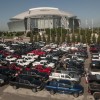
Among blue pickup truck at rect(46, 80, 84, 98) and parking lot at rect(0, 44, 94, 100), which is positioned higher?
blue pickup truck at rect(46, 80, 84, 98)

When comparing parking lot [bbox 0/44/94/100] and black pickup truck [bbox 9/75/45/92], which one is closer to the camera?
parking lot [bbox 0/44/94/100]

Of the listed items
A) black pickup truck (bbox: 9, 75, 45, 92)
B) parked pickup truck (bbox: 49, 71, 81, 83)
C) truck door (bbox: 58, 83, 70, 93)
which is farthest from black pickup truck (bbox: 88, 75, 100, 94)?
black pickup truck (bbox: 9, 75, 45, 92)

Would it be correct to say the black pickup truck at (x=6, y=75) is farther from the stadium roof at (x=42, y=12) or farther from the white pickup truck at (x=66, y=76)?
the stadium roof at (x=42, y=12)

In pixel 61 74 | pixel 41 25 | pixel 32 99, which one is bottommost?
pixel 32 99

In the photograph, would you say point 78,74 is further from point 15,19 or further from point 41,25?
point 15,19

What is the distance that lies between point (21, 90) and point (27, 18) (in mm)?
141110

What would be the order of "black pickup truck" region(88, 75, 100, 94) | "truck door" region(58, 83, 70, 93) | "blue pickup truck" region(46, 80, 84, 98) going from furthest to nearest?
"truck door" region(58, 83, 70, 93), "blue pickup truck" region(46, 80, 84, 98), "black pickup truck" region(88, 75, 100, 94)

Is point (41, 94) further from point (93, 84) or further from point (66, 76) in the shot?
point (93, 84)

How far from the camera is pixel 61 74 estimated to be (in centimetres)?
2636

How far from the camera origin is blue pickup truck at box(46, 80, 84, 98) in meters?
21.9

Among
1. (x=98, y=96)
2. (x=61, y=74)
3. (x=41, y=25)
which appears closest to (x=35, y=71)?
(x=61, y=74)

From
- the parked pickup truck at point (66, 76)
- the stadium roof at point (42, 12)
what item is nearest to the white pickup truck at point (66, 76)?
the parked pickup truck at point (66, 76)

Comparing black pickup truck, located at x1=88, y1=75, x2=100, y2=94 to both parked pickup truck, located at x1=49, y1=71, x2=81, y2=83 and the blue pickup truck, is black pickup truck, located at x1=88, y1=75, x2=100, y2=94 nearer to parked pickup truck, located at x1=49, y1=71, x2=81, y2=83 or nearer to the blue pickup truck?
the blue pickup truck

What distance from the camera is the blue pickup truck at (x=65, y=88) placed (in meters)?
21.9
